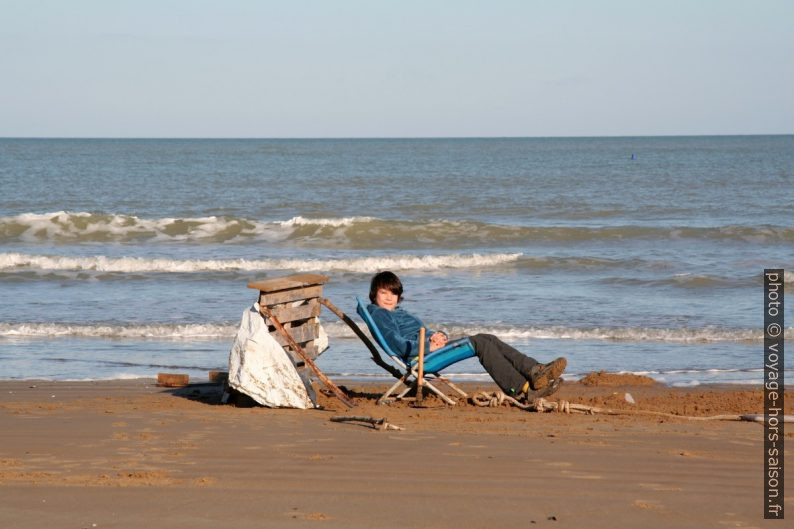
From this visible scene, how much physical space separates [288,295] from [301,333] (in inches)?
13.3

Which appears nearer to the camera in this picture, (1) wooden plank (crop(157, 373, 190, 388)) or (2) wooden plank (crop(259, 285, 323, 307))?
(2) wooden plank (crop(259, 285, 323, 307))

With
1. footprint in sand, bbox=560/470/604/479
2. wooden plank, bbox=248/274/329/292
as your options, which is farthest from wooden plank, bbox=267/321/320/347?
footprint in sand, bbox=560/470/604/479

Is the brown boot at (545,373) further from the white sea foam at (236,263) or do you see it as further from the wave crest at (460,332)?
the white sea foam at (236,263)

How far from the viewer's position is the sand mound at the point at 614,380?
889 cm

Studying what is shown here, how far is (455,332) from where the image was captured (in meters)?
11.7

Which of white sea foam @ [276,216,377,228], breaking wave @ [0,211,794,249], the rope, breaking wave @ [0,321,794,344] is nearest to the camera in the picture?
the rope

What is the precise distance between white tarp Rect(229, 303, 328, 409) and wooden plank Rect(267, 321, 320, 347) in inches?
7.4

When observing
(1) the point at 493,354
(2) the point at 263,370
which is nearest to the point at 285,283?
(2) the point at 263,370

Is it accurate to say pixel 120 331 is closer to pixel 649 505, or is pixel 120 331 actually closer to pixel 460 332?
pixel 460 332

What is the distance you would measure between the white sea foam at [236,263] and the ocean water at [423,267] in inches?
2.2

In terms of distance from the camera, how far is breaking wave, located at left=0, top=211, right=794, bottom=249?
2298cm

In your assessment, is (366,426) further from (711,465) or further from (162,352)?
(162,352)

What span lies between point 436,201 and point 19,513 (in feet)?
97.0

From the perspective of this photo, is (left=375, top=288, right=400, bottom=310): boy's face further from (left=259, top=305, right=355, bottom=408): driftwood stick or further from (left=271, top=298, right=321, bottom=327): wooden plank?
(left=259, top=305, right=355, bottom=408): driftwood stick
